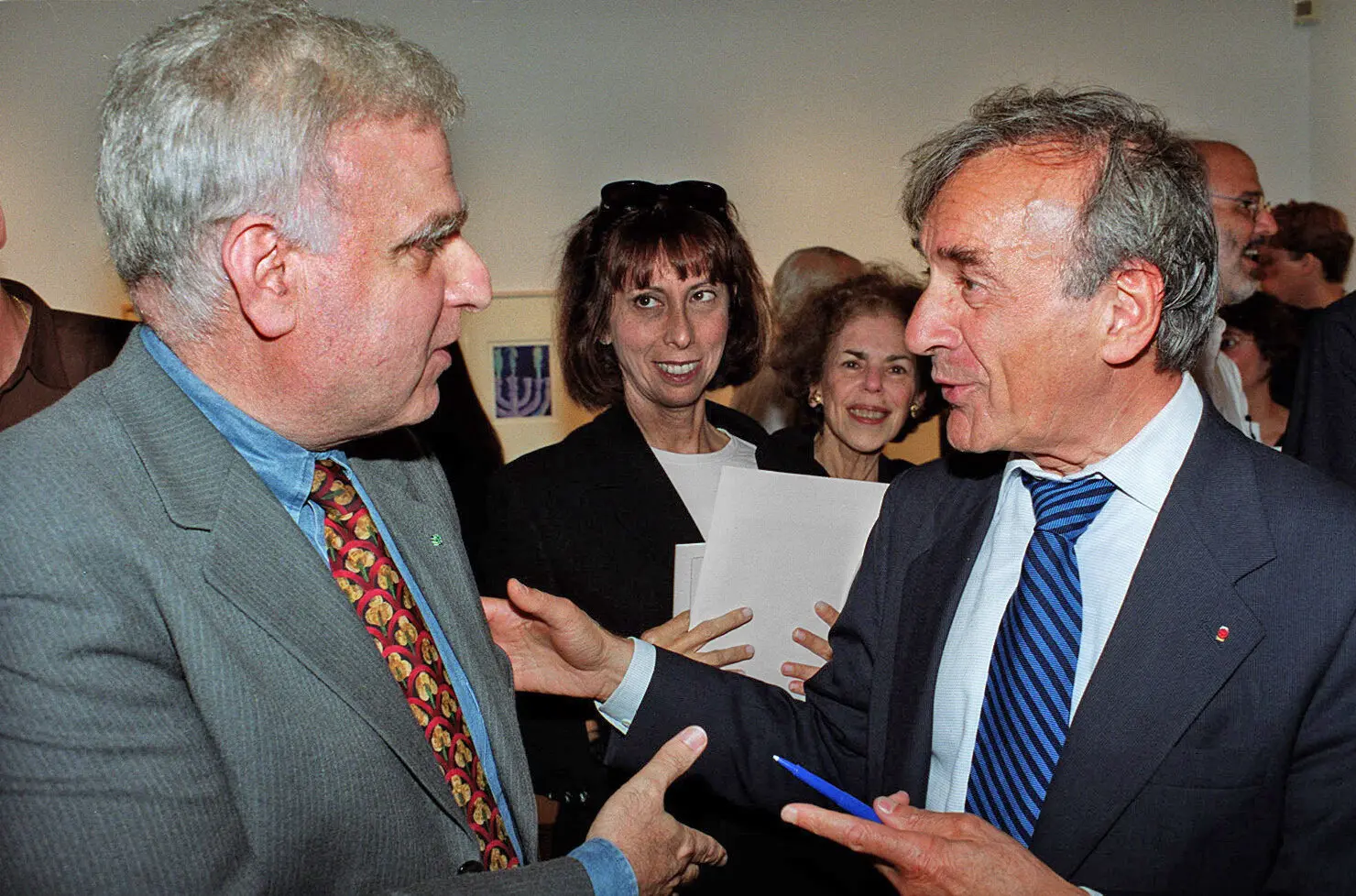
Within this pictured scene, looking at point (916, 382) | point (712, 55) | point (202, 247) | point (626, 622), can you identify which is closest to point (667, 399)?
point (626, 622)

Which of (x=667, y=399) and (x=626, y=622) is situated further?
(x=667, y=399)

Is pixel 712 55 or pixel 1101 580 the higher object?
pixel 712 55

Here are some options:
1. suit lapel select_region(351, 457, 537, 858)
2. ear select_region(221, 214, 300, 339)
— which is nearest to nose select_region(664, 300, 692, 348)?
suit lapel select_region(351, 457, 537, 858)

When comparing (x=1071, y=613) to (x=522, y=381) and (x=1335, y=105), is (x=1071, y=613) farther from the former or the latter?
(x=1335, y=105)

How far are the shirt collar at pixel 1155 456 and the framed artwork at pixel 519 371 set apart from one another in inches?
178

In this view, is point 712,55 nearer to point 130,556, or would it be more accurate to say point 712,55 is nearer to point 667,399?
point 667,399

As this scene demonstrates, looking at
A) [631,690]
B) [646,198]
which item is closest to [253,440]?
[631,690]

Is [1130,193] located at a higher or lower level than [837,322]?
higher

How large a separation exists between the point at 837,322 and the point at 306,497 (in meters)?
2.03

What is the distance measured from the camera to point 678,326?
2715 millimetres

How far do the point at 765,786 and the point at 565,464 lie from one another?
0.99m

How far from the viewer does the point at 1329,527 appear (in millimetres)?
1558

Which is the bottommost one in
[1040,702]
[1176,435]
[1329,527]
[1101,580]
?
[1040,702]

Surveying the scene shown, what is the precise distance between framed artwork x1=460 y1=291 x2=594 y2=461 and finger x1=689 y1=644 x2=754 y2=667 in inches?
150
